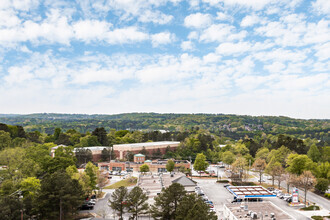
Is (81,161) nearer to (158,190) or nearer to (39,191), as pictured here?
(158,190)

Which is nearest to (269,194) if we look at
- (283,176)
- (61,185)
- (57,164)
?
(283,176)

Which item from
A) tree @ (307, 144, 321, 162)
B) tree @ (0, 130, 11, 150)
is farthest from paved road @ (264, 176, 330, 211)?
tree @ (0, 130, 11, 150)

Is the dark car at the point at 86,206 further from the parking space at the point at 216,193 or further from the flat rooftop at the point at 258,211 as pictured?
the flat rooftop at the point at 258,211

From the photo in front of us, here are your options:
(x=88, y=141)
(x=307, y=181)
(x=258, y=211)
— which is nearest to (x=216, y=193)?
(x=307, y=181)

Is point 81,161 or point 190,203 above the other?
point 190,203

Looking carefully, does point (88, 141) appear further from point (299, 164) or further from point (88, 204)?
point (299, 164)

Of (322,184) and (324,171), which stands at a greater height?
(324,171)

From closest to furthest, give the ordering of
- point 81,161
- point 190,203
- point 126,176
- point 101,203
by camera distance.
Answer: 1. point 190,203
2. point 101,203
3. point 126,176
4. point 81,161
